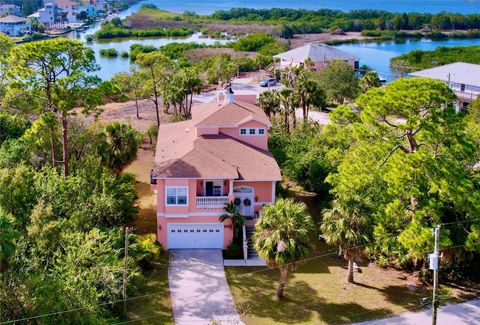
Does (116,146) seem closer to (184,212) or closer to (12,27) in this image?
(184,212)

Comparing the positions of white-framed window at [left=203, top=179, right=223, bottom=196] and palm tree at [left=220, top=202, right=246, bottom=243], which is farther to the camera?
white-framed window at [left=203, top=179, right=223, bottom=196]

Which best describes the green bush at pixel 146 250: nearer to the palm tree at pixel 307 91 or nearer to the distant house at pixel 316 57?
the palm tree at pixel 307 91

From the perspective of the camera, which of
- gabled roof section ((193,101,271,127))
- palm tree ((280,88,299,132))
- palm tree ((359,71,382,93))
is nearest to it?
gabled roof section ((193,101,271,127))

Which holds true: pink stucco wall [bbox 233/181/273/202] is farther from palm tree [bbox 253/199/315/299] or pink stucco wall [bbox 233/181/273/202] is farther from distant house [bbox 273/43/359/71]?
distant house [bbox 273/43/359/71]

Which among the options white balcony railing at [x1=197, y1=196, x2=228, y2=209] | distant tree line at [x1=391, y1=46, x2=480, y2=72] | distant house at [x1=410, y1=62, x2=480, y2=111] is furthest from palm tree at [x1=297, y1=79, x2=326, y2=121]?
distant tree line at [x1=391, y1=46, x2=480, y2=72]

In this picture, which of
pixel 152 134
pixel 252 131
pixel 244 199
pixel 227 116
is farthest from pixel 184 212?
pixel 152 134

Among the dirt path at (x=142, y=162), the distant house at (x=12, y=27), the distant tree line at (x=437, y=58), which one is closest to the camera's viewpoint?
the dirt path at (x=142, y=162)

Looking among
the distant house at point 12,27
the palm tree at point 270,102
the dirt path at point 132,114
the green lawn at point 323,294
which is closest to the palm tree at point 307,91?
the palm tree at point 270,102

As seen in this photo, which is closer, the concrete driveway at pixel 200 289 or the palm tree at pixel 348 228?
the concrete driveway at pixel 200 289
